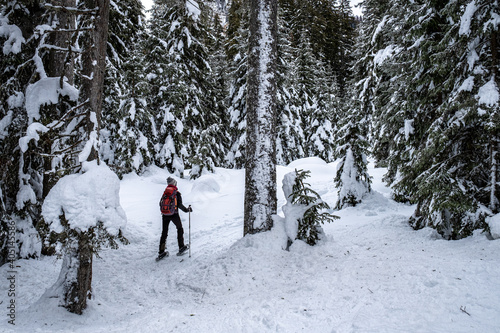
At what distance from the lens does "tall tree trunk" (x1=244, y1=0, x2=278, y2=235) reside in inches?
258

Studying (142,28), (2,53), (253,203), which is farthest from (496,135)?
(142,28)

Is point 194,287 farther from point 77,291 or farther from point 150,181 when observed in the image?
point 150,181

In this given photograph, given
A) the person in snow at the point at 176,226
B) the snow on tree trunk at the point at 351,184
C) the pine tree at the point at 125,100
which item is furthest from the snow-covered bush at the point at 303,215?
the pine tree at the point at 125,100

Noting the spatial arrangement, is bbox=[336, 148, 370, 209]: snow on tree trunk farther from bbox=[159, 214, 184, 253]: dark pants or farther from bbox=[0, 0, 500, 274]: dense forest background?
bbox=[159, 214, 184, 253]: dark pants

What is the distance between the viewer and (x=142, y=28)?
62.6 ft

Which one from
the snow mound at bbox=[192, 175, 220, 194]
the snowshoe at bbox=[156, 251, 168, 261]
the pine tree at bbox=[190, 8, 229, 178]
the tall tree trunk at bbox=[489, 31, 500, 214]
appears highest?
the pine tree at bbox=[190, 8, 229, 178]

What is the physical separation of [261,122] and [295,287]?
12.2ft

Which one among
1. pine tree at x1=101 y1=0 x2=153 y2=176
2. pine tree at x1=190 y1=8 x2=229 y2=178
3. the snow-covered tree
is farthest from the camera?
pine tree at x1=190 y1=8 x2=229 y2=178

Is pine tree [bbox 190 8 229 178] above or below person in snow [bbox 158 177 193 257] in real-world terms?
above

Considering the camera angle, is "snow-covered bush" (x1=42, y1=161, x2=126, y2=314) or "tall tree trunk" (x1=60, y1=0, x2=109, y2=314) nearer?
"snow-covered bush" (x1=42, y1=161, x2=126, y2=314)

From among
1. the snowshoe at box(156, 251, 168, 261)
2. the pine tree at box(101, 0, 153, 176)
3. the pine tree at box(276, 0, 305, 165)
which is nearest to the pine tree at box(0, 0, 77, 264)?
the snowshoe at box(156, 251, 168, 261)

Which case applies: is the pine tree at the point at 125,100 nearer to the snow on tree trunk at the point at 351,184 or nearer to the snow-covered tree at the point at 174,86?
the snow-covered tree at the point at 174,86

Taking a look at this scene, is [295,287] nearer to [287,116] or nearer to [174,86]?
[174,86]

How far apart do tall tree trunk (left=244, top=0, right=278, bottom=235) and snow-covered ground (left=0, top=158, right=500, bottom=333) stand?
2.01 feet
